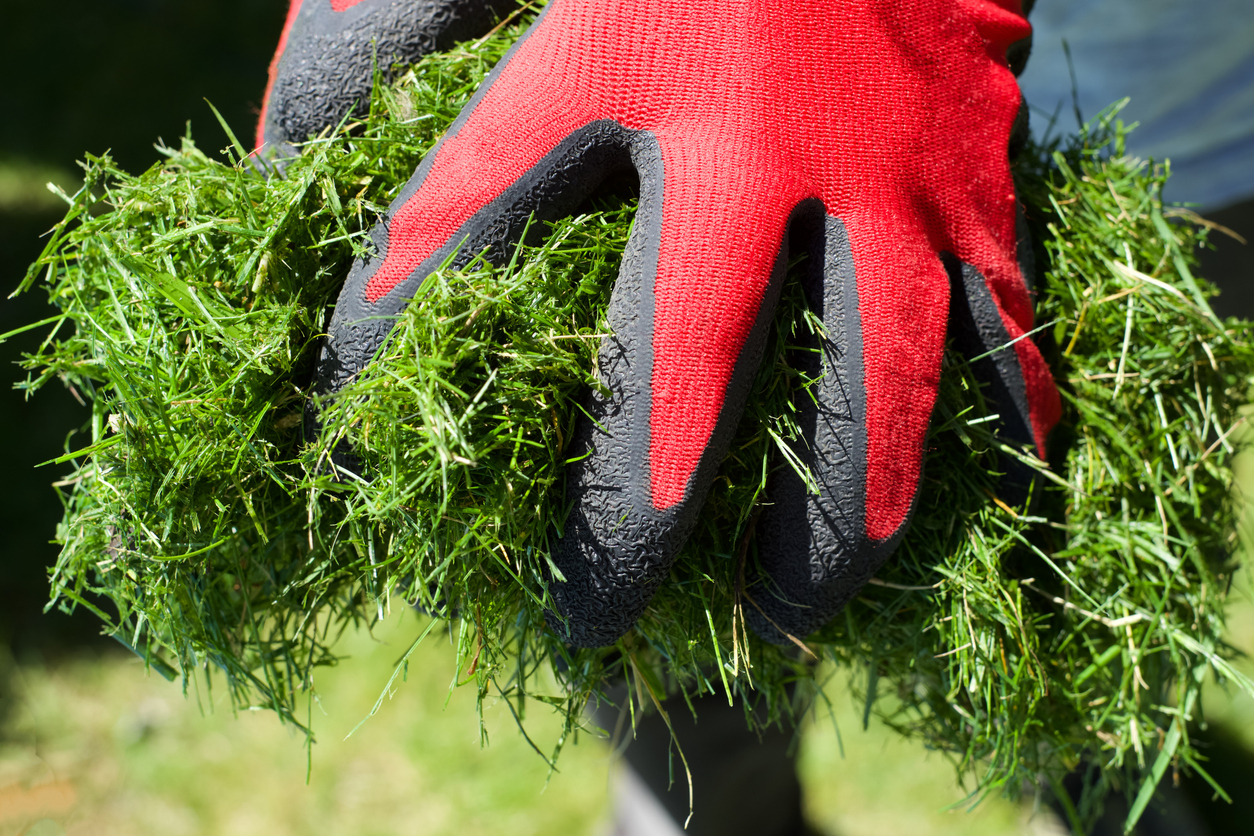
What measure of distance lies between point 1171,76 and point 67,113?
4037 millimetres

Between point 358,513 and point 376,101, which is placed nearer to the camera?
point 358,513

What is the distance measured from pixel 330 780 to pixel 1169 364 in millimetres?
2007

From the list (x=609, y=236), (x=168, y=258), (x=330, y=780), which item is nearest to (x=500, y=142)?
(x=609, y=236)

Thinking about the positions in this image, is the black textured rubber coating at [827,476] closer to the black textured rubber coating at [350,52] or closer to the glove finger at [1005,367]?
the glove finger at [1005,367]

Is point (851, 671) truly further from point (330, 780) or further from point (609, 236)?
point (330, 780)

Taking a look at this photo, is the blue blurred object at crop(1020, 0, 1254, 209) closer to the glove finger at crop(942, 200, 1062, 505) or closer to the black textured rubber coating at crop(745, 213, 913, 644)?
the glove finger at crop(942, 200, 1062, 505)

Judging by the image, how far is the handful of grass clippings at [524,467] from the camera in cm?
81

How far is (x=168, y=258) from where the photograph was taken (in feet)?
2.75

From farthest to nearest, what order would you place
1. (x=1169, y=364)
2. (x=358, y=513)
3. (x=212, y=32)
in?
1. (x=212, y=32)
2. (x=1169, y=364)
3. (x=358, y=513)

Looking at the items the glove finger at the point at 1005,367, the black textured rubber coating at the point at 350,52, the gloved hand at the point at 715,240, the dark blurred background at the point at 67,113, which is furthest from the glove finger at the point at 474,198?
the dark blurred background at the point at 67,113

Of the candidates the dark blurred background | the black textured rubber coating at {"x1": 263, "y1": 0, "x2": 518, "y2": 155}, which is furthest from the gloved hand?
the dark blurred background

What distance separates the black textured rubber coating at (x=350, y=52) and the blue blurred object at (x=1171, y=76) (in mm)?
1196

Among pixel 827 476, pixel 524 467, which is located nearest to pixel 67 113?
pixel 524 467

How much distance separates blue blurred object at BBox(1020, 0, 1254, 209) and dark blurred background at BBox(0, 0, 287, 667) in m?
2.48
